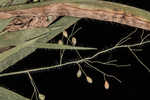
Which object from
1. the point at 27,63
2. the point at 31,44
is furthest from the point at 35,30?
the point at 27,63

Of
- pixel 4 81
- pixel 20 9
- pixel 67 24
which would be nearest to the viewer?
pixel 20 9

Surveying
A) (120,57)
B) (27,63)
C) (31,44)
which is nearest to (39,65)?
(27,63)

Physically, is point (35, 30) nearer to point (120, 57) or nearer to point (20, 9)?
point (20, 9)

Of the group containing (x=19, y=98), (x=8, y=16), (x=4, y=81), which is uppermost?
(x=8, y=16)

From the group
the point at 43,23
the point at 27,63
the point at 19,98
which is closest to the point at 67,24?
the point at 43,23

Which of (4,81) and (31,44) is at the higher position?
(31,44)

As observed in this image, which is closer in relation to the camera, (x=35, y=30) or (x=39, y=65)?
(x=35, y=30)

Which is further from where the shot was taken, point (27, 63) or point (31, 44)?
point (27, 63)

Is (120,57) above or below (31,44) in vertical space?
below

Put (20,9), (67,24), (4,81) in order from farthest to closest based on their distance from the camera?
(4,81), (67,24), (20,9)

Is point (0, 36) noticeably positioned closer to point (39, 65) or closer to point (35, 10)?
point (35, 10)
